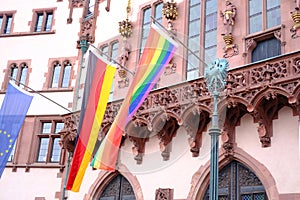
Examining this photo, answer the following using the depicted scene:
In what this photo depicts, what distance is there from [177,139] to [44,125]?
357 inches

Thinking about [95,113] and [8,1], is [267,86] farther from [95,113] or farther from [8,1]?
[8,1]

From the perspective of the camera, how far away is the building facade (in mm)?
14430

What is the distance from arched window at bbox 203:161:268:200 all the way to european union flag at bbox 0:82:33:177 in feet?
26.3

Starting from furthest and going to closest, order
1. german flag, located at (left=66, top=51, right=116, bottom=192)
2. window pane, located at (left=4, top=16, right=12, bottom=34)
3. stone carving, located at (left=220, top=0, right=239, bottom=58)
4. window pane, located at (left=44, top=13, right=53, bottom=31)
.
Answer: window pane, located at (left=4, top=16, right=12, bottom=34) → window pane, located at (left=44, top=13, right=53, bottom=31) → stone carving, located at (left=220, top=0, right=239, bottom=58) → german flag, located at (left=66, top=51, right=116, bottom=192)

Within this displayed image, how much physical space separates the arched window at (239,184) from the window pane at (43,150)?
34.3 feet

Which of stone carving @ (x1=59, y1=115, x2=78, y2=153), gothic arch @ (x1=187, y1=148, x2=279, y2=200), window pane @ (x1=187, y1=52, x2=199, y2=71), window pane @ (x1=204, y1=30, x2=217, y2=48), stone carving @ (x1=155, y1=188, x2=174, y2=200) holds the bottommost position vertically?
stone carving @ (x1=155, y1=188, x2=174, y2=200)

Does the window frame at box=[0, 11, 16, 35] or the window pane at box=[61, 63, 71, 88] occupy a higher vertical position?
the window frame at box=[0, 11, 16, 35]

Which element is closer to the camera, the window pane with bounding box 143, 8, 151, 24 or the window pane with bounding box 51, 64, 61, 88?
the window pane with bounding box 143, 8, 151, 24

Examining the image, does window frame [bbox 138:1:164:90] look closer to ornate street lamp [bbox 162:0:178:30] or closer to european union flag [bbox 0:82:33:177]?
ornate street lamp [bbox 162:0:178:30]

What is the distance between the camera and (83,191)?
20312mm

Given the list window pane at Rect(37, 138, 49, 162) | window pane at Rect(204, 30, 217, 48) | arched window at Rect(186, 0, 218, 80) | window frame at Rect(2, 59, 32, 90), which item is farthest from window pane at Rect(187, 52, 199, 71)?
window frame at Rect(2, 59, 32, 90)

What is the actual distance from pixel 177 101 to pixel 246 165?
3.24 m

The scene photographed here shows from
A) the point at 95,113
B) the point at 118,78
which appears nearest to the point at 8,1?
the point at 118,78

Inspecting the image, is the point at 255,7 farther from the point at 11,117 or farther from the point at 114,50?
the point at 11,117
